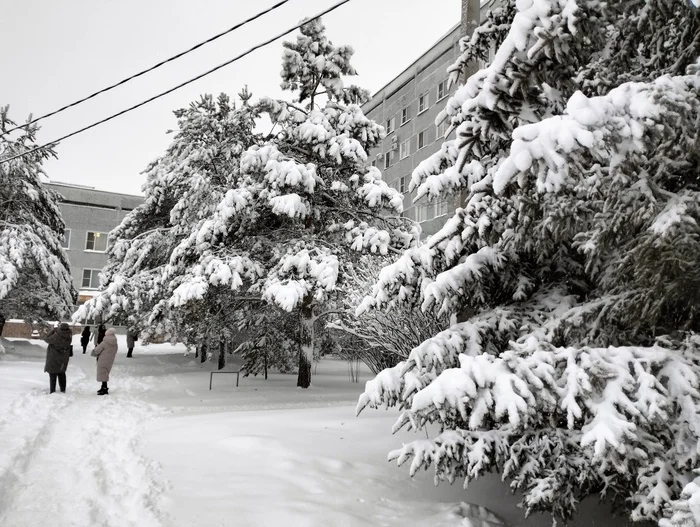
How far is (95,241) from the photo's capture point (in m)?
41.6

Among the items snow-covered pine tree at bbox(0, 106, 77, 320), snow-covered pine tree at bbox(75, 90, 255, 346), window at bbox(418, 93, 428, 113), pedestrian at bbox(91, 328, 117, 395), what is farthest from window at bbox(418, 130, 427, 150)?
pedestrian at bbox(91, 328, 117, 395)

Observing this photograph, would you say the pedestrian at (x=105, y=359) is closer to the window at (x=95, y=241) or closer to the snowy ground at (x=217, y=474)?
the snowy ground at (x=217, y=474)

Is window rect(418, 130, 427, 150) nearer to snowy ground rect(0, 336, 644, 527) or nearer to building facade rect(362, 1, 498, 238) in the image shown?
building facade rect(362, 1, 498, 238)

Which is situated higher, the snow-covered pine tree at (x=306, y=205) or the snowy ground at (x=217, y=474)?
the snow-covered pine tree at (x=306, y=205)

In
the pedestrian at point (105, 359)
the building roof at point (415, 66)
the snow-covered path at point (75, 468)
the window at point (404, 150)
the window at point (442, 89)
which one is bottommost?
Result: the snow-covered path at point (75, 468)

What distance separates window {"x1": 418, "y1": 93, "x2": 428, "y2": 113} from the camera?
30.8 meters

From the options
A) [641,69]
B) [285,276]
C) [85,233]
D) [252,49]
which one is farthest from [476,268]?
[85,233]

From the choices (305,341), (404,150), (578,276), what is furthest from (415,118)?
(578,276)

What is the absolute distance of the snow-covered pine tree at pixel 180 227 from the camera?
14.9m

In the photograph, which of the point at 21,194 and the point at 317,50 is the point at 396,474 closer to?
the point at 317,50

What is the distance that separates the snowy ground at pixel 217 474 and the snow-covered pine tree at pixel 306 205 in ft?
A: 11.8

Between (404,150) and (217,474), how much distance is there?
96.5 feet

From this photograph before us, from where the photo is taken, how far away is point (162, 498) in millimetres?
4859

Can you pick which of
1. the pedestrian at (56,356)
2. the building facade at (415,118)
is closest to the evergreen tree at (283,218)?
the pedestrian at (56,356)
